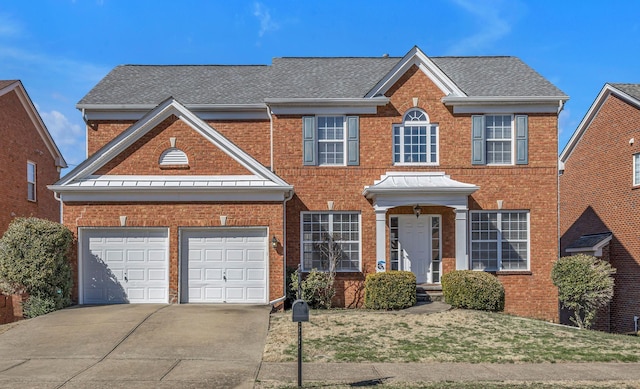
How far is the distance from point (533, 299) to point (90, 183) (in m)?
14.6

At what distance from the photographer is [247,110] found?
19750 mm

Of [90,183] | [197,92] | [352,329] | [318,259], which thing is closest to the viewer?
[352,329]

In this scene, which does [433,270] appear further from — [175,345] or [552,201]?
[175,345]

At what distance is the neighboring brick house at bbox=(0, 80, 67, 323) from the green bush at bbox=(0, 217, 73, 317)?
4.15 m

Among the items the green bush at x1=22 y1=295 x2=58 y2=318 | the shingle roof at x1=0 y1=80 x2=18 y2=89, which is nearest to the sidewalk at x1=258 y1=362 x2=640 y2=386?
the green bush at x1=22 y1=295 x2=58 y2=318

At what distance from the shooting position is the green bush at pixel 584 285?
1730cm

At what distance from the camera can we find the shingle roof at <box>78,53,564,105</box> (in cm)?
1956

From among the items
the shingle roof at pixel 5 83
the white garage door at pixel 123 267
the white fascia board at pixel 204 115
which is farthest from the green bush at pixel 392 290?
the shingle roof at pixel 5 83

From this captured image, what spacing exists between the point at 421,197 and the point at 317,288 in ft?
14.2

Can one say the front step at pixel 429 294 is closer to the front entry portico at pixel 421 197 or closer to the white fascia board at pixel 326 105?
the front entry portico at pixel 421 197

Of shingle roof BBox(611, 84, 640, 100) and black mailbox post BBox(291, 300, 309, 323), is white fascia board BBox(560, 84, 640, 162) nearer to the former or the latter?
shingle roof BBox(611, 84, 640, 100)

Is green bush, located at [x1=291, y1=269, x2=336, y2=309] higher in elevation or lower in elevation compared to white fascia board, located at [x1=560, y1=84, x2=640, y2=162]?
lower

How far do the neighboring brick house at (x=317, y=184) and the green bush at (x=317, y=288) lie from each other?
0.76m

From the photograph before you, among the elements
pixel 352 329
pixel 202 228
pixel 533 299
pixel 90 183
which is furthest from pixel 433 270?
pixel 90 183
